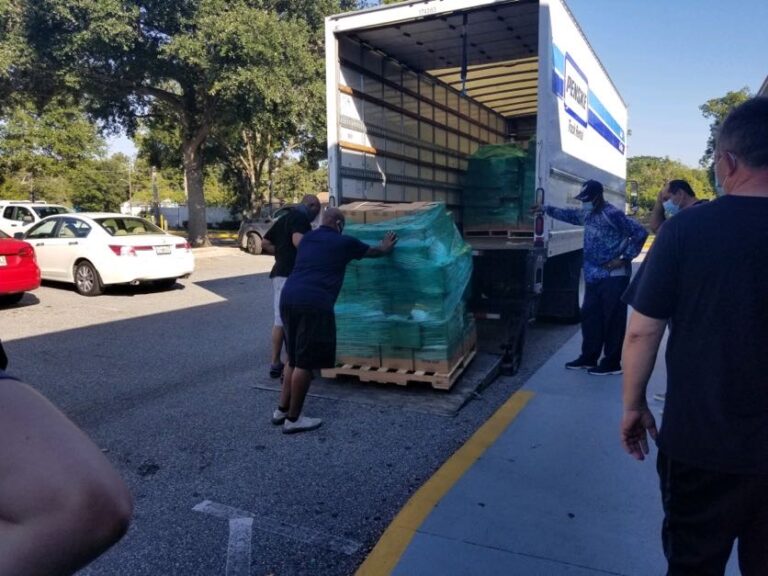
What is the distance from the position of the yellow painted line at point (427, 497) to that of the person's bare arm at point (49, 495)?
7.25 feet

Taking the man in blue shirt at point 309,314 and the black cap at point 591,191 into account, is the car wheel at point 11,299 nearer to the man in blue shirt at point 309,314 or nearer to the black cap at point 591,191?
the man in blue shirt at point 309,314

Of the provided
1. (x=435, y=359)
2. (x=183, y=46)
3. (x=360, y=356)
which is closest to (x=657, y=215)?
(x=435, y=359)

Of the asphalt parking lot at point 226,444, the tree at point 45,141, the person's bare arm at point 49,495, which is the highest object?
the tree at point 45,141

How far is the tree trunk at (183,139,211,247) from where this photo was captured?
20156 millimetres

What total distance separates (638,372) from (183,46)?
16049 millimetres

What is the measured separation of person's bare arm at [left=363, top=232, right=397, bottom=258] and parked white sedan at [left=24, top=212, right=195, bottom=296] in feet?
22.7

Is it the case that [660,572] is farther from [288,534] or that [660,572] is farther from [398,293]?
[398,293]

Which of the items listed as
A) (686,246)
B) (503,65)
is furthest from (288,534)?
(503,65)

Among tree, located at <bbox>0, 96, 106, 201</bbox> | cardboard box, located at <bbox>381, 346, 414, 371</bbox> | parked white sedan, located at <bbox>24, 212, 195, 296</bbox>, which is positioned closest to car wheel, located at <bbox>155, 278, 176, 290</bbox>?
parked white sedan, located at <bbox>24, 212, 195, 296</bbox>

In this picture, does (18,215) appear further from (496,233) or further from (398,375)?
(398,375)

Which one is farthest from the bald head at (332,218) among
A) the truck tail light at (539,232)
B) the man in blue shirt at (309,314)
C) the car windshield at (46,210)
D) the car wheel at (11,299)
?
the car windshield at (46,210)

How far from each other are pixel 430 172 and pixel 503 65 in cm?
206

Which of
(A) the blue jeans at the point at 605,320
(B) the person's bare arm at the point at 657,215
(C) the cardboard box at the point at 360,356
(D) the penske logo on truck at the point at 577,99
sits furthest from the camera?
(D) the penske logo on truck at the point at 577,99

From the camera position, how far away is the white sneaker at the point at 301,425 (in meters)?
4.43
